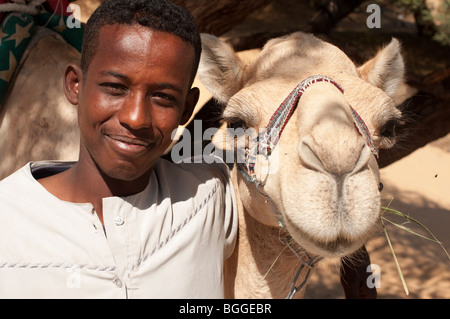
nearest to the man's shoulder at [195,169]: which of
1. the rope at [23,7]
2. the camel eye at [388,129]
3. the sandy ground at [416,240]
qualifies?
the camel eye at [388,129]

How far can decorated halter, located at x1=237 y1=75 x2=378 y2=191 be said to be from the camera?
231cm

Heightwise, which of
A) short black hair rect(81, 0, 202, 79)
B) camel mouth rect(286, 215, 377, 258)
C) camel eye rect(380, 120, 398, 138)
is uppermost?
short black hair rect(81, 0, 202, 79)

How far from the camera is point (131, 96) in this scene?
6.35 feet

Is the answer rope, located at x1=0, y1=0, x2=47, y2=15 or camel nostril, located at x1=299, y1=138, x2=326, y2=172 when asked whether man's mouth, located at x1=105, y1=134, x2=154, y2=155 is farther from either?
rope, located at x1=0, y1=0, x2=47, y2=15

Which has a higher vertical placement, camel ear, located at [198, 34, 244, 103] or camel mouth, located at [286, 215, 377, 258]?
camel ear, located at [198, 34, 244, 103]

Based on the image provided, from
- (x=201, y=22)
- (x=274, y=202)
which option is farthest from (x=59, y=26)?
(x=274, y=202)

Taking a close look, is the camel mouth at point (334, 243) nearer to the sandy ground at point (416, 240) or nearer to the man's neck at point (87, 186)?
the man's neck at point (87, 186)

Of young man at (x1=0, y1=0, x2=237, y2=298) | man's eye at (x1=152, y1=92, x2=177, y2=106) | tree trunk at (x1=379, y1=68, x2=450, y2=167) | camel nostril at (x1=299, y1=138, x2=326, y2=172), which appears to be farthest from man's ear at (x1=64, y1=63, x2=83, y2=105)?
tree trunk at (x1=379, y1=68, x2=450, y2=167)

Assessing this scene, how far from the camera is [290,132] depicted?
2297mm

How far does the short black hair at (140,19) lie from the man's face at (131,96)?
0.03 metres

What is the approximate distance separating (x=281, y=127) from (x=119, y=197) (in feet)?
2.57

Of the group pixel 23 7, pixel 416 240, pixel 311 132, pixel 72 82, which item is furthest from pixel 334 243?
pixel 416 240

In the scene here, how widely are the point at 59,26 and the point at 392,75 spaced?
2.31 m

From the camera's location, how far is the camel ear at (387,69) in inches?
113
